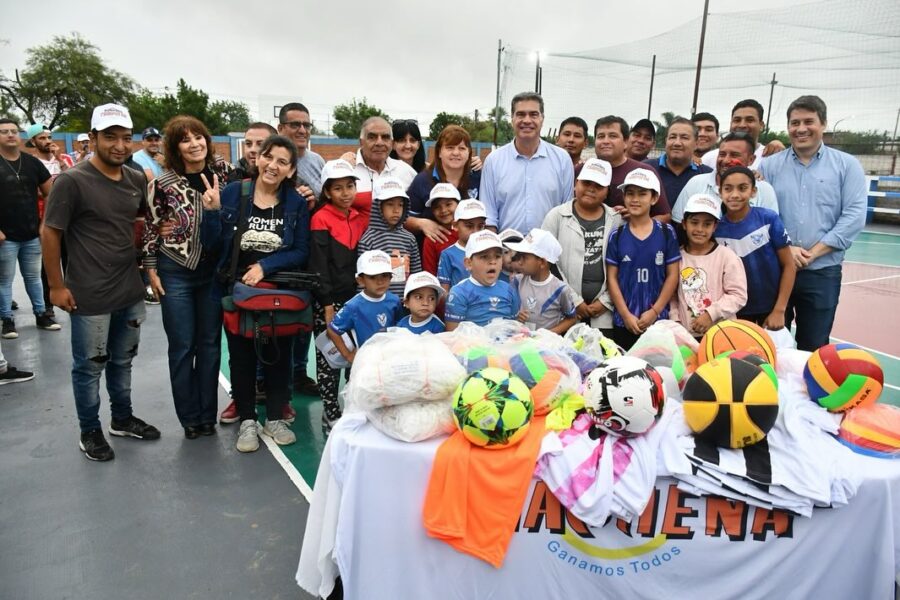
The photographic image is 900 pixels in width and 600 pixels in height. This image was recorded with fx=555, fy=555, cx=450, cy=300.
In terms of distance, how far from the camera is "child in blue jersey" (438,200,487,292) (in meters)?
3.45

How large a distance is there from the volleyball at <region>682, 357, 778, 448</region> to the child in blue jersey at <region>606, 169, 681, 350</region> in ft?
4.27

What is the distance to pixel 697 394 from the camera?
81.2 inches

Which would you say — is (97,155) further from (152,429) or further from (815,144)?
(815,144)

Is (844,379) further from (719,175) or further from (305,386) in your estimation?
(305,386)

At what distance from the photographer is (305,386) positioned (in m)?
4.70

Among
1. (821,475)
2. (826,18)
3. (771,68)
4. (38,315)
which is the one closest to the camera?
(821,475)

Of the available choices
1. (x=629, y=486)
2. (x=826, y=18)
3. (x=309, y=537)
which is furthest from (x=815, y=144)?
(x=826, y=18)

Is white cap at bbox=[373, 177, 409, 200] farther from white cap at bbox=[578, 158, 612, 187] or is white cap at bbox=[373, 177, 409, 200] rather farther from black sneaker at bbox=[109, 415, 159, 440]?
black sneaker at bbox=[109, 415, 159, 440]

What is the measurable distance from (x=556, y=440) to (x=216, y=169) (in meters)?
3.07

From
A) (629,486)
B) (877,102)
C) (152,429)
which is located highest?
(877,102)

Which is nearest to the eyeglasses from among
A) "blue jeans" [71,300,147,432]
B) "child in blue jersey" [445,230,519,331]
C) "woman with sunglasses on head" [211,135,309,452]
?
"woman with sunglasses on head" [211,135,309,452]

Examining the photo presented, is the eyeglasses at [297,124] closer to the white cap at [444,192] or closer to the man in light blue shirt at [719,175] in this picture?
the white cap at [444,192]

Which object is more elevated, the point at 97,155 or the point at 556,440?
the point at 97,155

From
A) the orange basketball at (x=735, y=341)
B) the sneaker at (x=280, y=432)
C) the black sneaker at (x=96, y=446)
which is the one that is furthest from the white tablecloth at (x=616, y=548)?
the black sneaker at (x=96, y=446)
